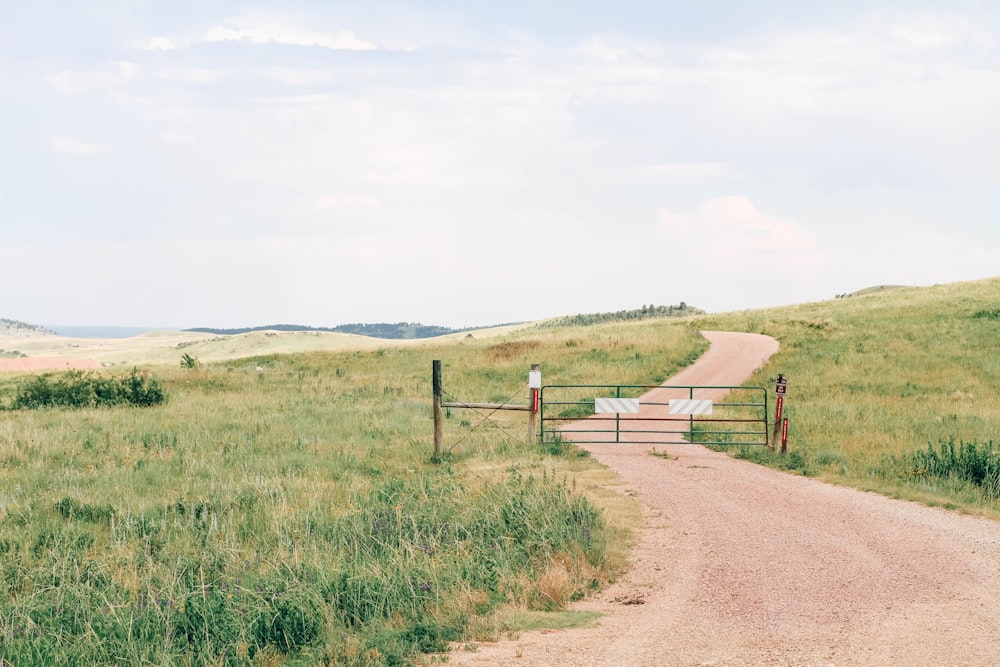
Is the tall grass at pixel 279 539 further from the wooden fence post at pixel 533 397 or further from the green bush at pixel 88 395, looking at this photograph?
the green bush at pixel 88 395

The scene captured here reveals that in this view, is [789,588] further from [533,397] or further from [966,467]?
[533,397]

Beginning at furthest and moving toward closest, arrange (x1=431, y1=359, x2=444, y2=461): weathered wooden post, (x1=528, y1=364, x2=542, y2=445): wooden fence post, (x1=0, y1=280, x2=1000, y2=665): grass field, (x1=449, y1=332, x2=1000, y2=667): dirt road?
1. (x1=528, y1=364, x2=542, y2=445): wooden fence post
2. (x1=431, y1=359, x2=444, y2=461): weathered wooden post
3. (x1=0, y1=280, x2=1000, y2=665): grass field
4. (x1=449, y1=332, x2=1000, y2=667): dirt road

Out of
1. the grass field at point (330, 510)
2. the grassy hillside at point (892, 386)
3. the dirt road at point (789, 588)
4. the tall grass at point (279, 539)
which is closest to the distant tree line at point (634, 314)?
the grassy hillside at point (892, 386)

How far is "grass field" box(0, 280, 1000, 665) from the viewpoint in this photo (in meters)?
8.69

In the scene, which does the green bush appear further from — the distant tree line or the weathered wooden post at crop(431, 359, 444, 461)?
the distant tree line

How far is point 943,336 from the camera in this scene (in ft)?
135

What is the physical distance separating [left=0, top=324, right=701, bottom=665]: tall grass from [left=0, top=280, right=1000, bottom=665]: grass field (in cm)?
4

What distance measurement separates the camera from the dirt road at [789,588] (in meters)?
7.71

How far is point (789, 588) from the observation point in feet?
31.4

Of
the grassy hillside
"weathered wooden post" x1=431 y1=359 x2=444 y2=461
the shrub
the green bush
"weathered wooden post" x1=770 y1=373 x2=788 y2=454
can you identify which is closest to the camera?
the shrub

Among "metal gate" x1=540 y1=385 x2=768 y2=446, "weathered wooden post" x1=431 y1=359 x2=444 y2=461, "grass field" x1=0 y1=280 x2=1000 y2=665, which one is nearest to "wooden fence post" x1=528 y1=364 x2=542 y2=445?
"metal gate" x1=540 y1=385 x2=768 y2=446

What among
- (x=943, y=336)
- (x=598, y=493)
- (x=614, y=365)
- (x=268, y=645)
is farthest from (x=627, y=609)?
(x=943, y=336)

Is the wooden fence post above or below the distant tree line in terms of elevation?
below

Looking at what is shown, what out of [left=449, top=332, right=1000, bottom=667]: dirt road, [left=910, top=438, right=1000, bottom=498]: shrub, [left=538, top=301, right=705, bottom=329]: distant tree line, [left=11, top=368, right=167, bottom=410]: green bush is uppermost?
[left=538, top=301, right=705, bottom=329]: distant tree line
